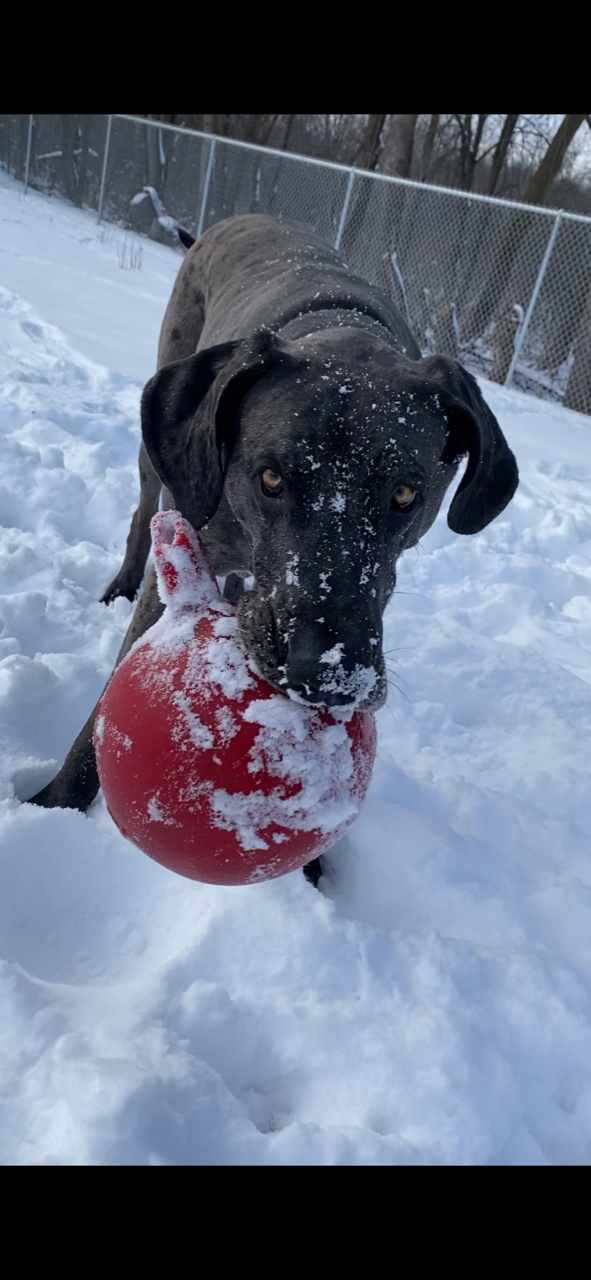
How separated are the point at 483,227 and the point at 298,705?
14555 millimetres

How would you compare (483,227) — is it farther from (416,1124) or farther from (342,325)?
(416,1124)

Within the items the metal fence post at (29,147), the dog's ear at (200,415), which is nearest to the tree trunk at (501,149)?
the metal fence post at (29,147)

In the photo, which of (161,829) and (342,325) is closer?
(161,829)

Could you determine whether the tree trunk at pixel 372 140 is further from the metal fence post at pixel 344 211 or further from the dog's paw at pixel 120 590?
the dog's paw at pixel 120 590

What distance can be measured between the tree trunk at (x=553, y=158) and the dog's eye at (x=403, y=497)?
18096 mm

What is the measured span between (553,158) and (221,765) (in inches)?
787

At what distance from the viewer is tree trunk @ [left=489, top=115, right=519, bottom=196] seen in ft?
73.0

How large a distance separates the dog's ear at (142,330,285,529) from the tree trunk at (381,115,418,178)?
54.4 ft

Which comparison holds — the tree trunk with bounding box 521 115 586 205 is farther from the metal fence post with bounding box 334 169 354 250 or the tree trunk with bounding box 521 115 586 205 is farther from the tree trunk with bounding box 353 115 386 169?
the metal fence post with bounding box 334 169 354 250

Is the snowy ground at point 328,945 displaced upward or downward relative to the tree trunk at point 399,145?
downward

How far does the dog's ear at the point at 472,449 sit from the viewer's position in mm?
2682

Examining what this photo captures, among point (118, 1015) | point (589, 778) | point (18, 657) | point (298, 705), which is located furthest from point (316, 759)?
point (589, 778)

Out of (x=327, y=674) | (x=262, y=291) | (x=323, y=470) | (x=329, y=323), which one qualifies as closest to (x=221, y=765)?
(x=327, y=674)

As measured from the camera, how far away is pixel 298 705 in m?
1.84
